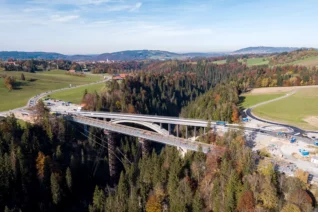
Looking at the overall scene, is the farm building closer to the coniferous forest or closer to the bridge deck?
the coniferous forest

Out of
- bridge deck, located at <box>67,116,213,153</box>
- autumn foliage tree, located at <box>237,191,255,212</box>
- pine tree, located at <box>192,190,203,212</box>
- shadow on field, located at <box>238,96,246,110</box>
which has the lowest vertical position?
pine tree, located at <box>192,190,203,212</box>

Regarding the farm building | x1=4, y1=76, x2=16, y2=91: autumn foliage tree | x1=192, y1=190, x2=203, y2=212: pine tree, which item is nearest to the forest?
x1=192, y1=190, x2=203, y2=212: pine tree

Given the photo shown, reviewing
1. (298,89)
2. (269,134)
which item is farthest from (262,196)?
(298,89)

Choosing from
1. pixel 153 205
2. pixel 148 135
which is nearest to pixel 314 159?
pixel 153 205

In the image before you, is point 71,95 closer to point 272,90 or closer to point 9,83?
point 9,83

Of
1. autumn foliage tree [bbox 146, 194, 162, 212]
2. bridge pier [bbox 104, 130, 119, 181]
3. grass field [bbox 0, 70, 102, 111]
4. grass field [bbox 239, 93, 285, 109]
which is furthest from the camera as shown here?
grass field [bbox 0, 70, 102, 111]

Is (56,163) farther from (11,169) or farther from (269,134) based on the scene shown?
(269,134)

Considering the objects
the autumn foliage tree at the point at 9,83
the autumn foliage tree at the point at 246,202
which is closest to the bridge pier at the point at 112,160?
the autumn foliage tree at the point at 246,202

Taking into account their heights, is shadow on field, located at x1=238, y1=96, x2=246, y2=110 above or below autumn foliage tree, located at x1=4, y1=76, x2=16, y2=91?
below
